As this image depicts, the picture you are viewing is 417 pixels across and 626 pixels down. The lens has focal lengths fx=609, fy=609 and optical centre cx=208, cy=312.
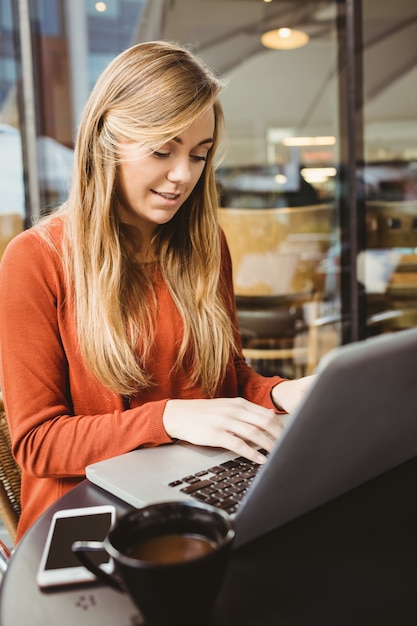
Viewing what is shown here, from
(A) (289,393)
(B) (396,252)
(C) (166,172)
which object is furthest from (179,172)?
(B) (396,252)

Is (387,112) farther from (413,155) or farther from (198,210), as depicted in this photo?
(198,210)

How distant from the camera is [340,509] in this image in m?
0.70

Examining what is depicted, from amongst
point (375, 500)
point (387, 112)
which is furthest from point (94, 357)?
point (387, 112)

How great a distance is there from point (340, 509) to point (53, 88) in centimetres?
296

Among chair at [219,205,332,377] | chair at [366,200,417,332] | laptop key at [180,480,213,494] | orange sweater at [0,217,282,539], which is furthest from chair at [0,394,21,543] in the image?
chair at [366,200,417,332]

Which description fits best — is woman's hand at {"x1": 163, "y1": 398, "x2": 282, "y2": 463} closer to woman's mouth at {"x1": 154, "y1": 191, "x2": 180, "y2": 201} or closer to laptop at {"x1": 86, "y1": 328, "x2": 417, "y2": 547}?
laptop at {"x1": 86, "y1": 328, "x2": 417, "y2": 547}

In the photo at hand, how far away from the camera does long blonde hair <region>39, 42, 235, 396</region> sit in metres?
1.08

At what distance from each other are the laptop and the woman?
0.12 meters

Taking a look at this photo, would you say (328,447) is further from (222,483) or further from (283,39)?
(283,39)

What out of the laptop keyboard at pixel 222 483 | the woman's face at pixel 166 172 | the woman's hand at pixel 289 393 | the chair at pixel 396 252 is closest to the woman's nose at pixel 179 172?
the woman's face at pixel 166 172

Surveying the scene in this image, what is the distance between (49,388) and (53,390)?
0.01m

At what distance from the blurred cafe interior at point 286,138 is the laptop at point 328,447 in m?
2.51

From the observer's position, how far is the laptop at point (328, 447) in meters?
0.52

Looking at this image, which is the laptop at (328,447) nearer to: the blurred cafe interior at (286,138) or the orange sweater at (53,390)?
the orange sweater at (53,390)
